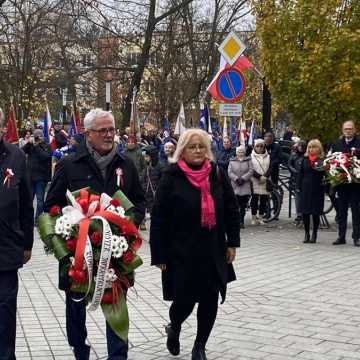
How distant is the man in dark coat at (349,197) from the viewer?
Answer: 12836 mm

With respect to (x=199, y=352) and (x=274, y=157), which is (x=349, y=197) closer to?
(x=274, y=157)

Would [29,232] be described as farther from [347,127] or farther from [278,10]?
[278,10]

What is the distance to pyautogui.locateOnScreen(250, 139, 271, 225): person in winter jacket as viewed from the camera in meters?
15.2

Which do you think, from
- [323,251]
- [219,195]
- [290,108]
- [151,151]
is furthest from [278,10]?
[219,195]

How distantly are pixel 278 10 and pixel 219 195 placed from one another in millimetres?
10369

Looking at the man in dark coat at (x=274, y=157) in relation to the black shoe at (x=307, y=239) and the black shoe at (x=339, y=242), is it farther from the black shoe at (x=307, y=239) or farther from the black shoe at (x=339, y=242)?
the black shoe at (x=339, y=242)

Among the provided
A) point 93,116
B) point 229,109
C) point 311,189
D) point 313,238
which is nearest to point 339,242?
point 313,238

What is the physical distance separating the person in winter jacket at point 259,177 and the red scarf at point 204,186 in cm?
924

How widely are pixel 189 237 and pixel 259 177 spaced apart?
9411 millimetres

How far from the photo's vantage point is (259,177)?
15.2 meters

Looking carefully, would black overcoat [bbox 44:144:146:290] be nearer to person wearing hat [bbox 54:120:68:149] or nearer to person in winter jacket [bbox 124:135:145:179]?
person in winter jacket [bbox 124:135:145:179]

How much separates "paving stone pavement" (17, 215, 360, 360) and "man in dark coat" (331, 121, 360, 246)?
1.53 m

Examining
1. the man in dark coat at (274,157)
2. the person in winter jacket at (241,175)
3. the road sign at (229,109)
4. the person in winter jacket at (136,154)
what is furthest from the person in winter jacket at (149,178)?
the man in dark coat at (274,157)

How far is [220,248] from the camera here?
19.7 ft
